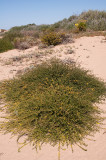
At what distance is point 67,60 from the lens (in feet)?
21.1

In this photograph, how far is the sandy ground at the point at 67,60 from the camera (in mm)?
2408

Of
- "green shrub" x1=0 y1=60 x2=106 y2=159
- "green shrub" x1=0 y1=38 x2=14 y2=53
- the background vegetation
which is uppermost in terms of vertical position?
the background vegetation

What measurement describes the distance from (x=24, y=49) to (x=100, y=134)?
787cm

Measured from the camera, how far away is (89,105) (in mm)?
3176

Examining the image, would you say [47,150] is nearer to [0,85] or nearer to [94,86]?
[94,86]

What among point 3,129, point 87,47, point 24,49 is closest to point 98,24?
point 87,47

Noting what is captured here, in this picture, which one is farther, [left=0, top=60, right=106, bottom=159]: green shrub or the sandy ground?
[left=0, top=60, right=106, bottom=159]: green shrub

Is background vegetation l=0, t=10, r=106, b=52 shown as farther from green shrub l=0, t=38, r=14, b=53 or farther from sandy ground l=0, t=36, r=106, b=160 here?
sandy ground l=0, t=36, r=106, b=160

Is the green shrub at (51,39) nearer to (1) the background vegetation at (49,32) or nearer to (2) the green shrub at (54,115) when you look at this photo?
(1) the background vegetation at (49,32)

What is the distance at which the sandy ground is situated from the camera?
241 centimetres

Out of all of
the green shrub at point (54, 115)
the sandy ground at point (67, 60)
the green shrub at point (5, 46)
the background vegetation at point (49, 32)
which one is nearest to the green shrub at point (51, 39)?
the background vegetation at point (49, 32)

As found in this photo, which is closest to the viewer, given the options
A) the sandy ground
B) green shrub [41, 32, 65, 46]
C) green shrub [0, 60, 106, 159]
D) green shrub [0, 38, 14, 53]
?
the sandy ground

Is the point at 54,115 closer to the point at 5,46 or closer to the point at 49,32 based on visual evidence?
the point at 5,46

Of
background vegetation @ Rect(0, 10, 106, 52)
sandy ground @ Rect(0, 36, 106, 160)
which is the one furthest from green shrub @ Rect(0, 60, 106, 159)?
background vegetation @ Rect(0, 10, 106, 52)
